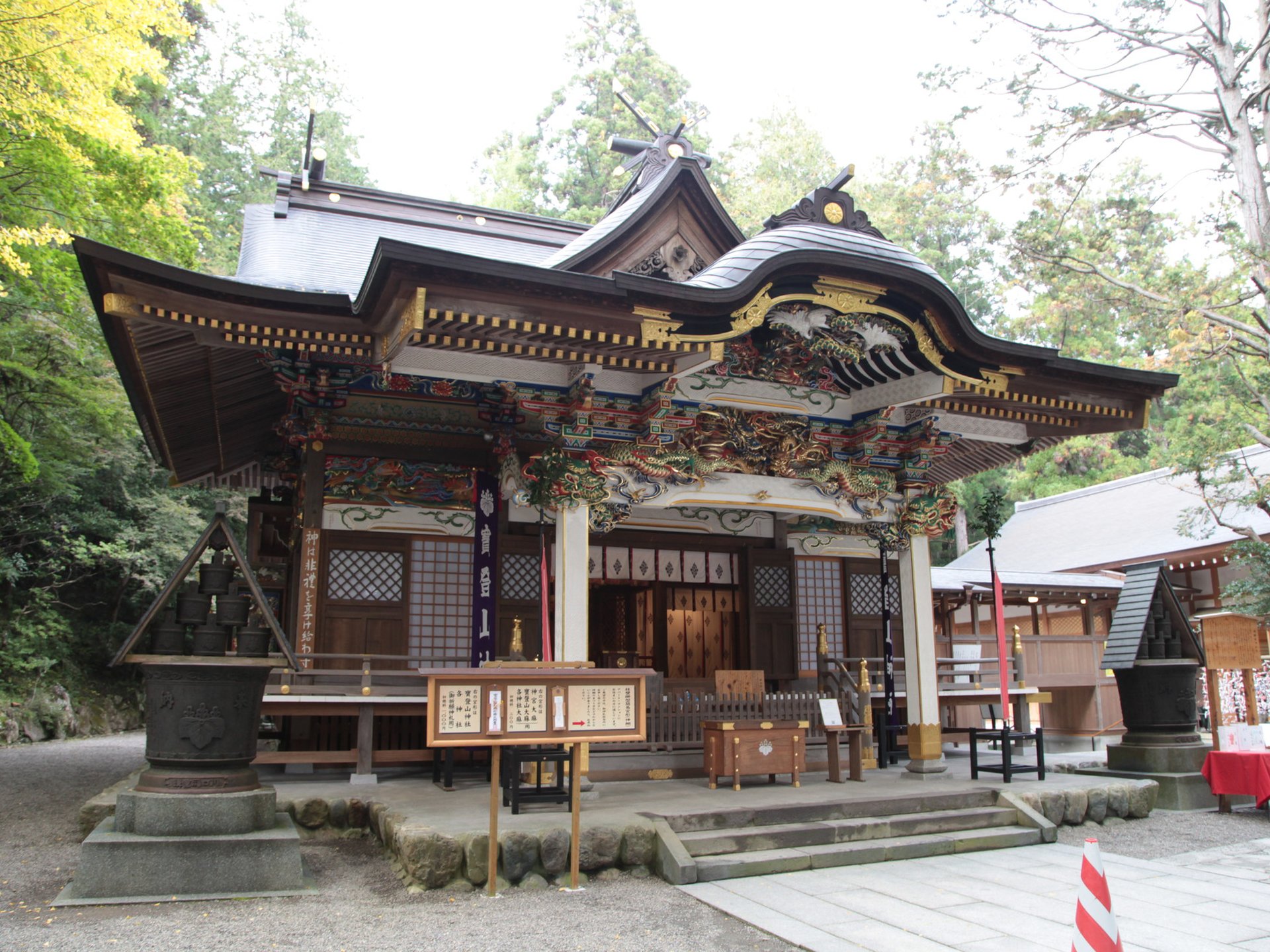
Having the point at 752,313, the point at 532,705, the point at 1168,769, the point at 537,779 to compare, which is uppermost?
the point at 752,313

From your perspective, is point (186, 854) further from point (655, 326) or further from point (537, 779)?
point (655, 326)

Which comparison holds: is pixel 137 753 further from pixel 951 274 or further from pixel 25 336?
pixel 951 274

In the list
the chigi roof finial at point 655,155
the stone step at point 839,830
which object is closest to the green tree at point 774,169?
the chigi roof finial at point 655,155

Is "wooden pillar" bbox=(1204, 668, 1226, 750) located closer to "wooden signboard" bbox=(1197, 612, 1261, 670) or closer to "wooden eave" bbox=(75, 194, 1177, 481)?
"wooden signboard" bbox=(1197, 612, 1261, 670)

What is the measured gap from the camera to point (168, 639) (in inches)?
226

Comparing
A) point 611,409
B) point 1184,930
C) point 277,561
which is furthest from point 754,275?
point 277,561

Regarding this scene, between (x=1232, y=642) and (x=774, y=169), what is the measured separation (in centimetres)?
2793

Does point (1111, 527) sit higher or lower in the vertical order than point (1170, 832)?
higher

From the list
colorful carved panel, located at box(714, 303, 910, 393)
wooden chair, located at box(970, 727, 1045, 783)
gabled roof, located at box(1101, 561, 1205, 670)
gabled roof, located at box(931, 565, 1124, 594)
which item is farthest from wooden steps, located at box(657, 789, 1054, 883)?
gabled roof, located at box(931, 565, 1124, 594)

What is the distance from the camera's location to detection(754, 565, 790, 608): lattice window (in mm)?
12055

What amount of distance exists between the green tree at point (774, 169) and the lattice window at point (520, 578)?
23861 mm

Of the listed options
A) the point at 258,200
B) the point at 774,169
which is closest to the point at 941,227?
the point at 774,169

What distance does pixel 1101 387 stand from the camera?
905 cm

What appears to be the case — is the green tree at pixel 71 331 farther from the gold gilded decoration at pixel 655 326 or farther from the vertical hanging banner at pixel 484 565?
the gold gilded decoration at pixel 655 326
